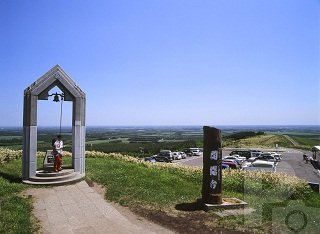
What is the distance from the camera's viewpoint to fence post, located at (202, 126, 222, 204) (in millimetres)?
9297

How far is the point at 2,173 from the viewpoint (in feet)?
40.6

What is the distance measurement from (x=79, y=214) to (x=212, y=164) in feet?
15.7

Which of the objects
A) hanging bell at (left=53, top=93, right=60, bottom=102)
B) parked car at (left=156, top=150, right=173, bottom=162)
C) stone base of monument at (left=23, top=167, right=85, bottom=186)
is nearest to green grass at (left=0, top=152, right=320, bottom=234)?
stone base of monument at (left=23, top=167, right=85, bottom=186)

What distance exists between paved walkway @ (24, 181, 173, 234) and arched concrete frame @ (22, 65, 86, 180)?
6.27ft

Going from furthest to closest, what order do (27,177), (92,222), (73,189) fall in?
(27,177) → (73,189) → (92,222)

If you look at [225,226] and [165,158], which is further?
[165,158]

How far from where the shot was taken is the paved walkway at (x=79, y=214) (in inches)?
268

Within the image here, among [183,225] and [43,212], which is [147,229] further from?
[43,212]

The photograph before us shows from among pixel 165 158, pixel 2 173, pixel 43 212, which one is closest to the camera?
pixel 43 212

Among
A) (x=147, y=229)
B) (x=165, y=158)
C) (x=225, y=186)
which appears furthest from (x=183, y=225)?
(x=165, y=158)

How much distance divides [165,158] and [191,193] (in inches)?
1121

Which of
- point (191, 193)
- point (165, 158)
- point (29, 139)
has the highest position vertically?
point (29, 139)

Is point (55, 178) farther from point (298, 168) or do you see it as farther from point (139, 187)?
point (298, 168)

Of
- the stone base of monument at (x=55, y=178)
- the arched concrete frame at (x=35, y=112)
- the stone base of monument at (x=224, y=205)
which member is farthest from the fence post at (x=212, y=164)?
the arched concrete frame at (x=35, y=112)
